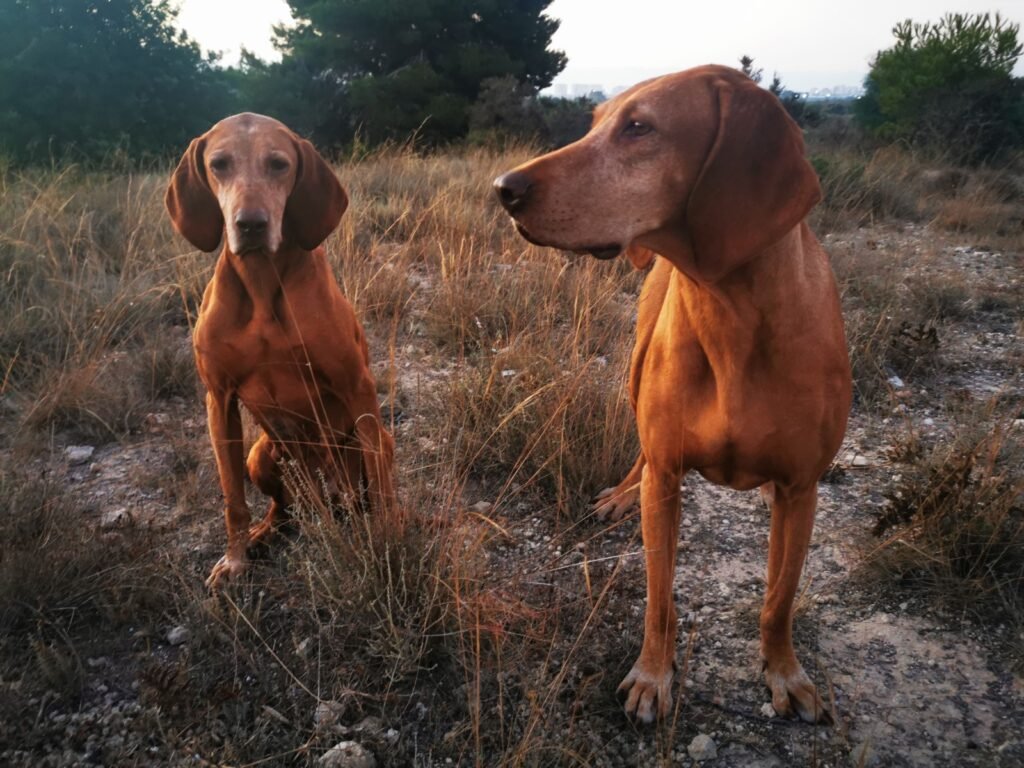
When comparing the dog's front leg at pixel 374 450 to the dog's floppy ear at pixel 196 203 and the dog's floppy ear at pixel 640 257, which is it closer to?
the dog's floppy ear at pixel 196 203

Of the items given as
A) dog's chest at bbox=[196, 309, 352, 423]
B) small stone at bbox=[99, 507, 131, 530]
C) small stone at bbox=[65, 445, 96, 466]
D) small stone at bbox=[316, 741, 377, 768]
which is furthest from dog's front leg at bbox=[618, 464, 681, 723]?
small stone at bbox=[65, 445, 96, 466]

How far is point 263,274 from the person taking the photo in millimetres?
2404

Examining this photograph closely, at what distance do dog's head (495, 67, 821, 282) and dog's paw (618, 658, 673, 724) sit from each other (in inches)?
43.8

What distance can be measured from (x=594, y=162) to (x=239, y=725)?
1.64 meters

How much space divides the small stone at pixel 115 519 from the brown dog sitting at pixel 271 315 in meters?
0.49

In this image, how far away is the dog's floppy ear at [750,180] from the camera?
5.00ft

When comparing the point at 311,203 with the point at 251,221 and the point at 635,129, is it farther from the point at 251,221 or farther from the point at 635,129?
the point at 635,129

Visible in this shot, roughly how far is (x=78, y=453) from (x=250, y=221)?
6.06 ft

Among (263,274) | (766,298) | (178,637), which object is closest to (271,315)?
(263,274)

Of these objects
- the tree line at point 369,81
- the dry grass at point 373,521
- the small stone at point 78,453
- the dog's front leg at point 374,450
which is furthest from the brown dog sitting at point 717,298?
the tree line at point 369,81

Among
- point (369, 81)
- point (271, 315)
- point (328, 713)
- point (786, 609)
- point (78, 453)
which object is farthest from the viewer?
point (369, 81)

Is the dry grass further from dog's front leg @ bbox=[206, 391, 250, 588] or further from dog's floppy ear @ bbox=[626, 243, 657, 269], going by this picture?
dog's floppy ear @ bbox=[626, 243, 657, 269]

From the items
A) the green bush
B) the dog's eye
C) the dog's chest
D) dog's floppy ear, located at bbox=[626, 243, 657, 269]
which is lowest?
the dog's chest

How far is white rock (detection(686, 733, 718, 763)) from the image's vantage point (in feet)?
6.23
